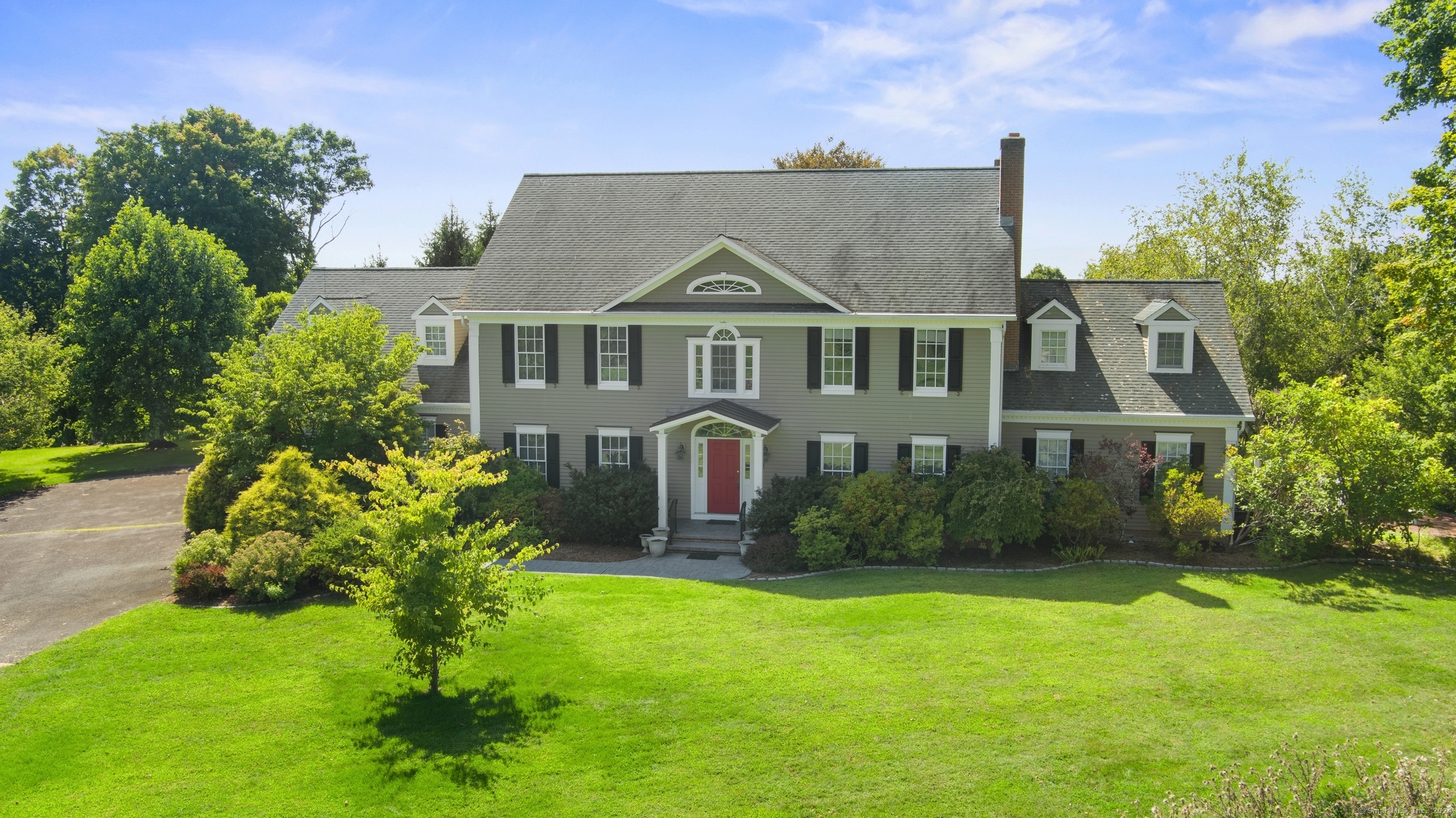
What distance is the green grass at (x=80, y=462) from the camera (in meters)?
30.8

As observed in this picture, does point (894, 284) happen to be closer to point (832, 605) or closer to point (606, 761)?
point (832, 605)

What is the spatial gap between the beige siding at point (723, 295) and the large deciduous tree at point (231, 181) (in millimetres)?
30352

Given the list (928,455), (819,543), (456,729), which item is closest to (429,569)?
(456,729)

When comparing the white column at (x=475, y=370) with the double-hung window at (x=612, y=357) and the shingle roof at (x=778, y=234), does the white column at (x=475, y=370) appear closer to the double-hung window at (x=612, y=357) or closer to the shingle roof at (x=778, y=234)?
the shingle roof at (x=778, y=234)

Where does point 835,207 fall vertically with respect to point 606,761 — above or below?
above

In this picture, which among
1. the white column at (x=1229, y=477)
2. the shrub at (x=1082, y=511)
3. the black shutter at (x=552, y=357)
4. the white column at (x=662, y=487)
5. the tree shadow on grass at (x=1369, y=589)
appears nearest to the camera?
the tree shadow on grass at (x=1369, y=589)

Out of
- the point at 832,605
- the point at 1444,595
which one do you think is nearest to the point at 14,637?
the point at 832,605

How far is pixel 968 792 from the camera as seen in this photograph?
10.4 metres

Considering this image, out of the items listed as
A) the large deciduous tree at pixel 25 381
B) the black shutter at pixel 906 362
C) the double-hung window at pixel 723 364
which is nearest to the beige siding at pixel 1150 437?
the black shutter at pixel 906 362

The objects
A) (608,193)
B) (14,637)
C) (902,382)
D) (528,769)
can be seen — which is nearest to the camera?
(528,769)

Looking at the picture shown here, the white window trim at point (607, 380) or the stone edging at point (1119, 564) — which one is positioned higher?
the white window trim at point (607, 380)

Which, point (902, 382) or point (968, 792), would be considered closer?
point (968, 792)

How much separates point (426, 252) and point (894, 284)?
30.0 m

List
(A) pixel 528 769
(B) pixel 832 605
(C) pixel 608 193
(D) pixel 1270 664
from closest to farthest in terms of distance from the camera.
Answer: (A) pixel 528 769 < (D) pixel 1270 664 < (B) pixel 832 605 < (C) pixel 608 193
